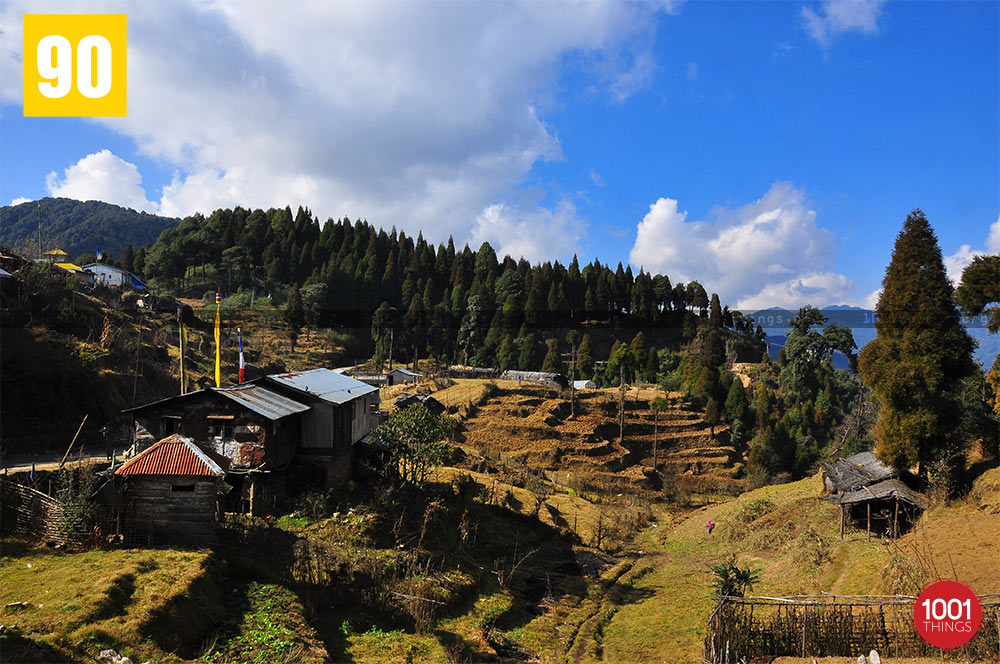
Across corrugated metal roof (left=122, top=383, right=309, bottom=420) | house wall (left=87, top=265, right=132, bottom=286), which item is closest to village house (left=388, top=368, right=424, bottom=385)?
house wall (left=87, top=265, right=132, bottom=286)

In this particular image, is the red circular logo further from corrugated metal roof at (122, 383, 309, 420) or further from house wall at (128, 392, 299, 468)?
house wall at (128, 392, 299, 468)

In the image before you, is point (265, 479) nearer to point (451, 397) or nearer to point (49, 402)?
point (49, 402)

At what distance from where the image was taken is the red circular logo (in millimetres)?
11867

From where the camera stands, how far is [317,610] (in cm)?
1452

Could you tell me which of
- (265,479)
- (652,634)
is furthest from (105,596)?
(652,634)

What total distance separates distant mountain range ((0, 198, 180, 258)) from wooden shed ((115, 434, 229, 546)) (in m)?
157

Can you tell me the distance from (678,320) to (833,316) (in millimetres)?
22091

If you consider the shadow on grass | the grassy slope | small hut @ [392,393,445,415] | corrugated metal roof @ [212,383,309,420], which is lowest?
the grassy slope

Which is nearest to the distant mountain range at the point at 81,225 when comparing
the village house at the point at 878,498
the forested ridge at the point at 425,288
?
the forested ridge at the point at 425,288

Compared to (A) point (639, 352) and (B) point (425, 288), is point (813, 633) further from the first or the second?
(B) point (425, 288)

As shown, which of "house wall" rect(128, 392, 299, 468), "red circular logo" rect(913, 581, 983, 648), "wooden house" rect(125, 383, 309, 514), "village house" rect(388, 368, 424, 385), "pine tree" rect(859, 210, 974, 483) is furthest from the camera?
"village house" rect(388, 368, 424, 385)

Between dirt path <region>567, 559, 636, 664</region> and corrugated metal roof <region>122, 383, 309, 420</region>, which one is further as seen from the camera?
corrugated metal roof <region>122, 383, 309, 420</region>

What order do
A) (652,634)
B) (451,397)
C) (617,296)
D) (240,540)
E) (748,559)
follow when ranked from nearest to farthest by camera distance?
1. (240,540)
2. (652,634)
3. (748,559)
4. (451,397)
5. (617,296)

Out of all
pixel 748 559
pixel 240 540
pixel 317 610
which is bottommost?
pixel 748 559
